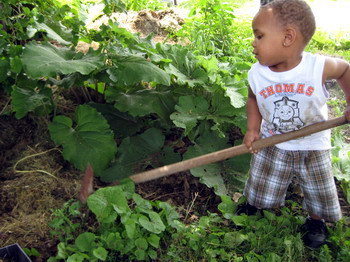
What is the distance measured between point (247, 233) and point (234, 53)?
2757 mm

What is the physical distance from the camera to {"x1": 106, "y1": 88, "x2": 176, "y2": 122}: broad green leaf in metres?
2.93

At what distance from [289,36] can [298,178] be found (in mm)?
846

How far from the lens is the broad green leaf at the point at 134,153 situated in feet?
9.36

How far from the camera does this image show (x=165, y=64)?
3018 millimetres

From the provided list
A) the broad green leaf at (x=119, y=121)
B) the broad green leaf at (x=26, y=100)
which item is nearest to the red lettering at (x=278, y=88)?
the broad green leaf at (x=119, y=121)

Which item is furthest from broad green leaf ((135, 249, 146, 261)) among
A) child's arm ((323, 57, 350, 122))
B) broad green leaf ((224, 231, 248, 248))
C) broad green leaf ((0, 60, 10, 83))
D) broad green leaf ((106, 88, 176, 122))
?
broad green leaf ((0, 60, 10, 83))

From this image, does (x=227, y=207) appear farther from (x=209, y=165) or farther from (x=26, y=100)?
(x=26, y=100)

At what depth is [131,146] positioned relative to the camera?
2975 millimetres

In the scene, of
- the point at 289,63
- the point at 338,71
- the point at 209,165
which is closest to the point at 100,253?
the point at 209,165

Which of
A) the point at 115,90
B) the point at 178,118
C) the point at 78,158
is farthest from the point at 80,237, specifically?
the point at 115,90

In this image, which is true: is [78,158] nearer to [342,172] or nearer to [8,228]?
[8,228]

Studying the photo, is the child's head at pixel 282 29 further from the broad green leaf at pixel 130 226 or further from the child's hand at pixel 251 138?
the broad green leaf at pixel 130 226

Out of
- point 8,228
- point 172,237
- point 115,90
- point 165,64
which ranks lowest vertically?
point 8,228

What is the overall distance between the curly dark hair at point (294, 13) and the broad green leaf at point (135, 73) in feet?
3.13
